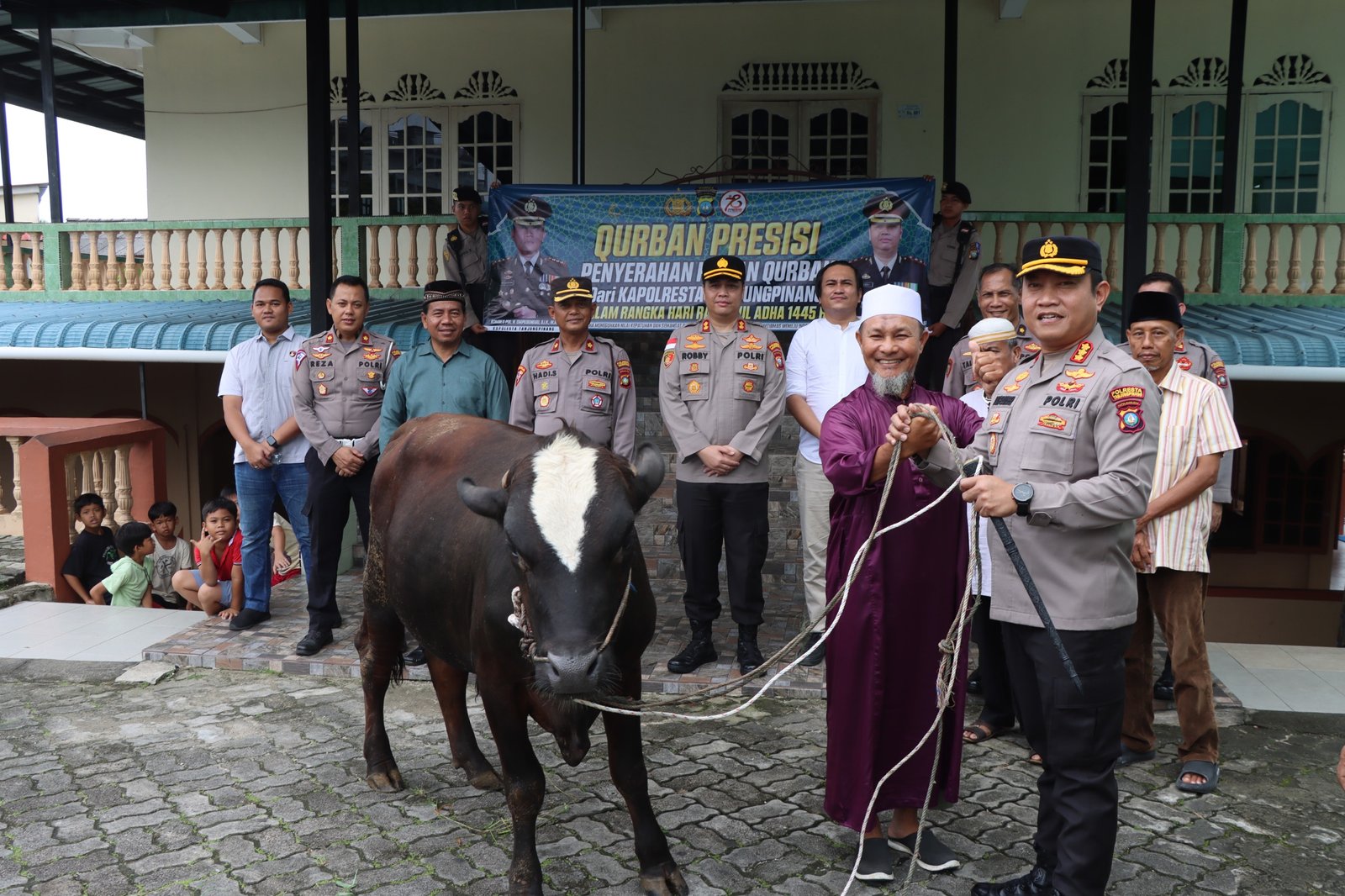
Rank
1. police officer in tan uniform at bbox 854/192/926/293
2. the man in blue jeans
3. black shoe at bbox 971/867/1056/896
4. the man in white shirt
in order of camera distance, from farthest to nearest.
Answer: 1. police officer in tan uniform at bbox 854/192/926/293
2. the man in blue jeans
3. the man in white shirt
4. black shoe at bbox 971/867/1056/896

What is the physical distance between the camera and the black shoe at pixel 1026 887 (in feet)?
10.1

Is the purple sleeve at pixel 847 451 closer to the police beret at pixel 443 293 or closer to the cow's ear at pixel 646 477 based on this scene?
the cow's ear at pixel 646 477

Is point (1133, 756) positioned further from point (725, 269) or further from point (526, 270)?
point (526, 270)

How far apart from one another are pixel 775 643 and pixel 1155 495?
7.51ft

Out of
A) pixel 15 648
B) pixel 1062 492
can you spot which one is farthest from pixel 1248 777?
pixel 15 648

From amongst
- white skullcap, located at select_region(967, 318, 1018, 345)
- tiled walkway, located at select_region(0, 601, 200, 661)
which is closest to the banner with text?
tiled walkway, located at select_region(0, 601, 200, 661)

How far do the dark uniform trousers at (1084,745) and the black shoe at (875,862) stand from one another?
1.78ft

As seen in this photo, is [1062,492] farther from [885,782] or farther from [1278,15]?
[1278,15]

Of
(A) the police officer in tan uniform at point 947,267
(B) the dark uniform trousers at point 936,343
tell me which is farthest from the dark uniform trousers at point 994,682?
(A) the police officer in tan uniform at point 947,267

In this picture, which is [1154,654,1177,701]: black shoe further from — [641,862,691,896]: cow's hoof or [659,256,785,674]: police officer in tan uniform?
[641,862,691,896]: cow's hoof

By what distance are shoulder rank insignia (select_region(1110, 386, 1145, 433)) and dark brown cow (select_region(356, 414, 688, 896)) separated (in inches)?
49.5

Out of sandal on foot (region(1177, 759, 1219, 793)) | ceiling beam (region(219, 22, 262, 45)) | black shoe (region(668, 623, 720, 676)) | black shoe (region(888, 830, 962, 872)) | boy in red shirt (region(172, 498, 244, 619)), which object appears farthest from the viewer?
ceiling beam (region(219, 22, 262, 45))

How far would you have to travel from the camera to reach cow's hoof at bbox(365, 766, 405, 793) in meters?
3.97

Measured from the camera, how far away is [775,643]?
5746 mm
